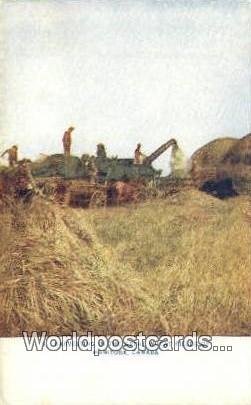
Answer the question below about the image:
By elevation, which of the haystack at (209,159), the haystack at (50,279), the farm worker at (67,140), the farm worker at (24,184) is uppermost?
the farm worker at (67,140)

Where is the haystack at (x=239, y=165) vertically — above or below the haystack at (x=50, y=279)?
above

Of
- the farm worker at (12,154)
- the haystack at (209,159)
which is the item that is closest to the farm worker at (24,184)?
the farm worker at (12,154)

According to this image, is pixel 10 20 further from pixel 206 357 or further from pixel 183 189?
pixel 206 357

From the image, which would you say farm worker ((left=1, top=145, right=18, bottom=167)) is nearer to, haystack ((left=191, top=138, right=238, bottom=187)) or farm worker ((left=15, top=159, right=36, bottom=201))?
farm worker ((left=15, top=159, right=36, bottom=201))

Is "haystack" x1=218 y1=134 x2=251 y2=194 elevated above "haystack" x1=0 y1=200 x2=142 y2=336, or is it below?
above

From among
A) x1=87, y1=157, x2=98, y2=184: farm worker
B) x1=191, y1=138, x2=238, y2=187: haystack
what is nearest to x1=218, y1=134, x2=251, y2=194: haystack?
x1=191, y1=138, x2=238, y2=187: haystack

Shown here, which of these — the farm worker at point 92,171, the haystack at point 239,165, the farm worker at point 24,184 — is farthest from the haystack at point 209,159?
the farm worker at point 24,184

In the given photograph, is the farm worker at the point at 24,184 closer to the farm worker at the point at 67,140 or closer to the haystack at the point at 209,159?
the farm worker at the point at 67,140

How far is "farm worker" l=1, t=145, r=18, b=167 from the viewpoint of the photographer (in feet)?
3.53

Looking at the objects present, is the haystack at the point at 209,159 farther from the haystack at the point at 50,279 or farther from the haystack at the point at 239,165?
the haystack at the point at 50,279

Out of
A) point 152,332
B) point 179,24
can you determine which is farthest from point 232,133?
point 152,332

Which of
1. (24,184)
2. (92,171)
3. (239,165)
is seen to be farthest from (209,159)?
(24,184)

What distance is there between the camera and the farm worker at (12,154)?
1075 millimetres

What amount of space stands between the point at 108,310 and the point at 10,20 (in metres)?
0.50
